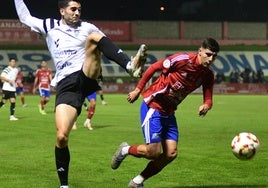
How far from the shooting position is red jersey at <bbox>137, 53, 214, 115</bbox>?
739 cm

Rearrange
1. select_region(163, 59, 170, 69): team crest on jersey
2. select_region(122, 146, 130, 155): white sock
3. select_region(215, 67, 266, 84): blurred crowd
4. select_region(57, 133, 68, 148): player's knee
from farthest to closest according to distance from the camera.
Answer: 1. select_region(215, 67, 266, 84): blurred crowd
2. select_region(122, 146, 130, 155): white sock
3. select_region(163, 59, 170, 69): team crest on jersey
4. select_region(57, 133, 68, 148): player's knee

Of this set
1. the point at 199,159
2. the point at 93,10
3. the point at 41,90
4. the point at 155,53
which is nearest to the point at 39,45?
the point at 93,10

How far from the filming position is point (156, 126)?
7.46 metres

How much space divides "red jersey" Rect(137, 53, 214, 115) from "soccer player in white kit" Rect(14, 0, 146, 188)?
75 cm

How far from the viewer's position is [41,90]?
24.5 m

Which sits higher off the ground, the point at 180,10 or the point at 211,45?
the point at 180,10

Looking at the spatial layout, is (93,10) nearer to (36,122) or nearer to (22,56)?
(22,56)

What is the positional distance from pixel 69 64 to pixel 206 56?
1.81m

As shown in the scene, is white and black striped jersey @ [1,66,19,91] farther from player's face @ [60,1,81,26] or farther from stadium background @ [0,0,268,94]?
stadium background @ [0,0,268,94]

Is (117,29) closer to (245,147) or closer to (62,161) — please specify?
(245,147)

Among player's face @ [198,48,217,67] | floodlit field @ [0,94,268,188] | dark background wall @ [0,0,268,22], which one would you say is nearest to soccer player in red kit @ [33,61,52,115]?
floodlit field @ [0,94,268,188]

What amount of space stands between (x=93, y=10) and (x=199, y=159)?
4899 cm

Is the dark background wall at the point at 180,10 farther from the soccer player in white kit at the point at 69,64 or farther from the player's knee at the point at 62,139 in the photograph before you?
the player's knee at the point at 62,139

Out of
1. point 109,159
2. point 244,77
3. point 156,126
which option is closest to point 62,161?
point 156,126
